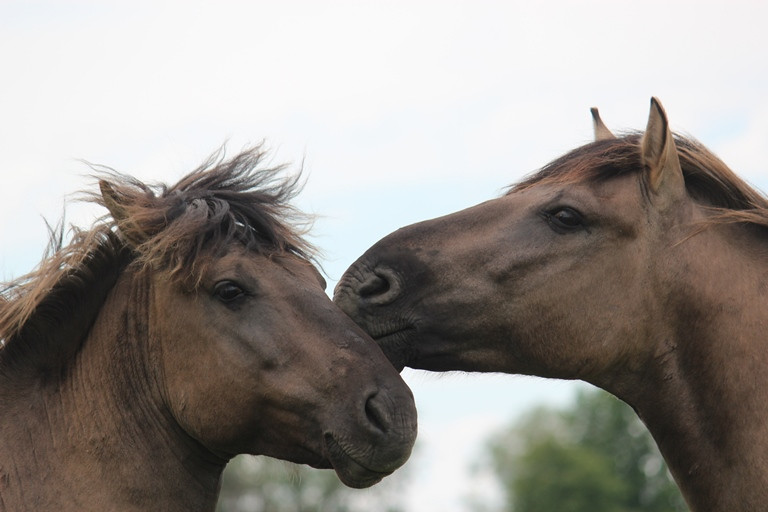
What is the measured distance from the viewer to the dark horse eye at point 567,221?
6305mm

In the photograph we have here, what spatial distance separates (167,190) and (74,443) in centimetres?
174

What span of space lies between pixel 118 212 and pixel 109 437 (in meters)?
1.37

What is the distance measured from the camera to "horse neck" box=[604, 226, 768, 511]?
5.79 meters

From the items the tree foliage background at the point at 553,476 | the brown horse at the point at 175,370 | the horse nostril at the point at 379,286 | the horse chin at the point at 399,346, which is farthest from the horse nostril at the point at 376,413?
the tree foliage background at the point at 553,476

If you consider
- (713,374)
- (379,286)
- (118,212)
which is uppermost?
(118,212)

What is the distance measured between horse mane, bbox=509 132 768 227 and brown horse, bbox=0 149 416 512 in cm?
188

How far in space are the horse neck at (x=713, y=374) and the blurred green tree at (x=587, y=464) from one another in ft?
199

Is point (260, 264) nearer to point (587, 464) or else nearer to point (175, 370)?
point (175, 370)

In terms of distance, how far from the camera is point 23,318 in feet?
19.5

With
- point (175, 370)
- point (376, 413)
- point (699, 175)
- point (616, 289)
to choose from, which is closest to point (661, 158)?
point (699, 175)

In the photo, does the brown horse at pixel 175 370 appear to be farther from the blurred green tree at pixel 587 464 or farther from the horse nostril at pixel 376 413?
the blurred green tree at pixel 587 464

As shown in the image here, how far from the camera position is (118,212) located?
6.22 metres

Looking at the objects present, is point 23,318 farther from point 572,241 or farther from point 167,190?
point 572,241

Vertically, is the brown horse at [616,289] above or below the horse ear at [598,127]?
below
